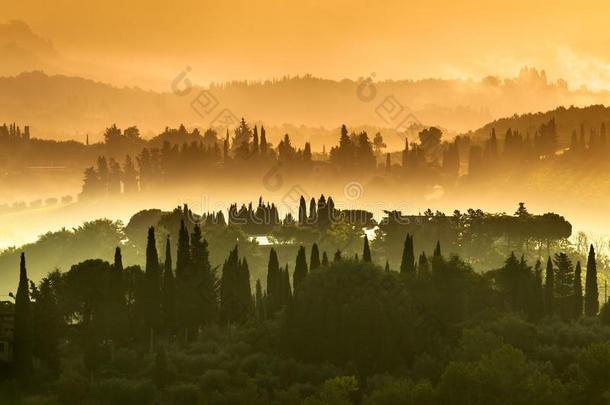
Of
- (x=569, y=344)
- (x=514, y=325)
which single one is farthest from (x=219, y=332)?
(x=569, y=344)

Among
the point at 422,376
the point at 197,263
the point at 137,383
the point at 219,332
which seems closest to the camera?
the point at 137,383

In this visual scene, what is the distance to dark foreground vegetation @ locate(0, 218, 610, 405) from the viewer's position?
83562 mm

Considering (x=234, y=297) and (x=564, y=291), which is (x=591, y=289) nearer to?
(x=564, y=291)

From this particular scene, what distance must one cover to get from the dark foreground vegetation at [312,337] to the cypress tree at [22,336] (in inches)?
9.0

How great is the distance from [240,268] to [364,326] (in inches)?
1352

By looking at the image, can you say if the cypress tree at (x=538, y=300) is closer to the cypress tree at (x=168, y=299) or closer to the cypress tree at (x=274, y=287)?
the cypress tree at (x=274, y=287)

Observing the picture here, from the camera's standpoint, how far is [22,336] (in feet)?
295

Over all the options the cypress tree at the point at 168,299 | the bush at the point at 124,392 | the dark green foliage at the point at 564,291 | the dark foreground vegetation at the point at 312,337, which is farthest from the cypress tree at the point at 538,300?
the bush at the point at 124,392

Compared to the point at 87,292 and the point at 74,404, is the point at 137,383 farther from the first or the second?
the point at 87,292

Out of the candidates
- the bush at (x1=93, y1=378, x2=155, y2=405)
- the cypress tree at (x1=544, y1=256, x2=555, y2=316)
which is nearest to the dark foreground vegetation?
the bush at (x1=93, y1=378, x2=155, y2=405)

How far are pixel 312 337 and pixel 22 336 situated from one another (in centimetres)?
3498

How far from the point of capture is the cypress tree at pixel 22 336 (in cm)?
8950

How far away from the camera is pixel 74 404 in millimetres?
85625

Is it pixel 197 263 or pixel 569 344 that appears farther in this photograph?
pixel 197 263
